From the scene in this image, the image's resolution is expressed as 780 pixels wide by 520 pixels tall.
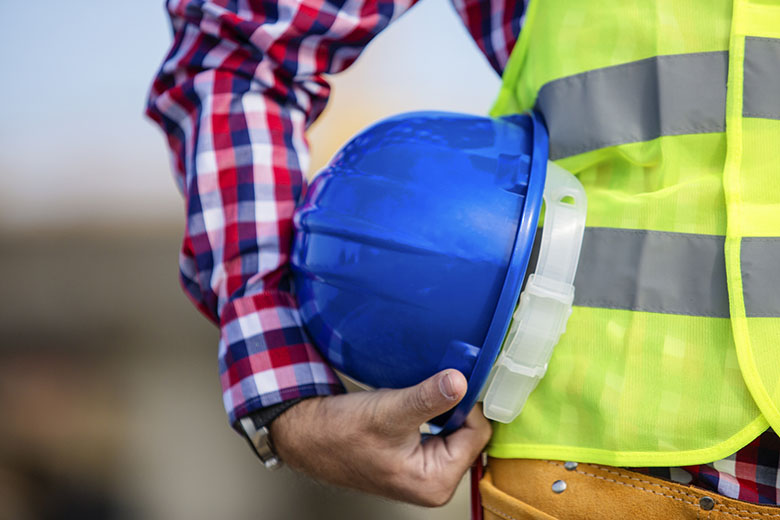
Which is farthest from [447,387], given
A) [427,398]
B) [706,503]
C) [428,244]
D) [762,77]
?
[762,77]

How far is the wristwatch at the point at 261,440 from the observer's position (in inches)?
30.4

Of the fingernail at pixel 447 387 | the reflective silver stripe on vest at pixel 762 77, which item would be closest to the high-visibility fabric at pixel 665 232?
the reflective silver stripe on vest at pixel 762 77

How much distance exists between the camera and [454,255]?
1.97ft

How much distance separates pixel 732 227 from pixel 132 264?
3.83 meters

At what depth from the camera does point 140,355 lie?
375 cm

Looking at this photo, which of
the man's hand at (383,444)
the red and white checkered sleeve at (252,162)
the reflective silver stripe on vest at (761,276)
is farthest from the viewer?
the red and white checkered sleeve at (252,162)

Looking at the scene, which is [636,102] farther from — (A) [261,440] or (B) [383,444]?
(A) [261,440]

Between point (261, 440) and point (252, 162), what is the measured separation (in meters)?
0.34

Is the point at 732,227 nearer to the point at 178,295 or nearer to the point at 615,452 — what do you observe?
the point at 615,452

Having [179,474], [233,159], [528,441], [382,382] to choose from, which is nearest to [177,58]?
[233,159]

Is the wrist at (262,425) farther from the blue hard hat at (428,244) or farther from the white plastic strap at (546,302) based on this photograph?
the white plastic strap at (546,302)

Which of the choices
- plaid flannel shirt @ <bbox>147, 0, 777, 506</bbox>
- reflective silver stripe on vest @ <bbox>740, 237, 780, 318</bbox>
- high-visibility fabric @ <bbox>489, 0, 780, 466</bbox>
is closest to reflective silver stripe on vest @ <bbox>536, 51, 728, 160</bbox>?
high-visibility fabric @ <bbox>489, 0, 780, 466</bbox>

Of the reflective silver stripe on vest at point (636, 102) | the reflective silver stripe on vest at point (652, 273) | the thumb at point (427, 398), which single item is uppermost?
the reflective silver stripe on vest at point (636, 102)

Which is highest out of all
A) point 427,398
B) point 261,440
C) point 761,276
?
point 761,276
